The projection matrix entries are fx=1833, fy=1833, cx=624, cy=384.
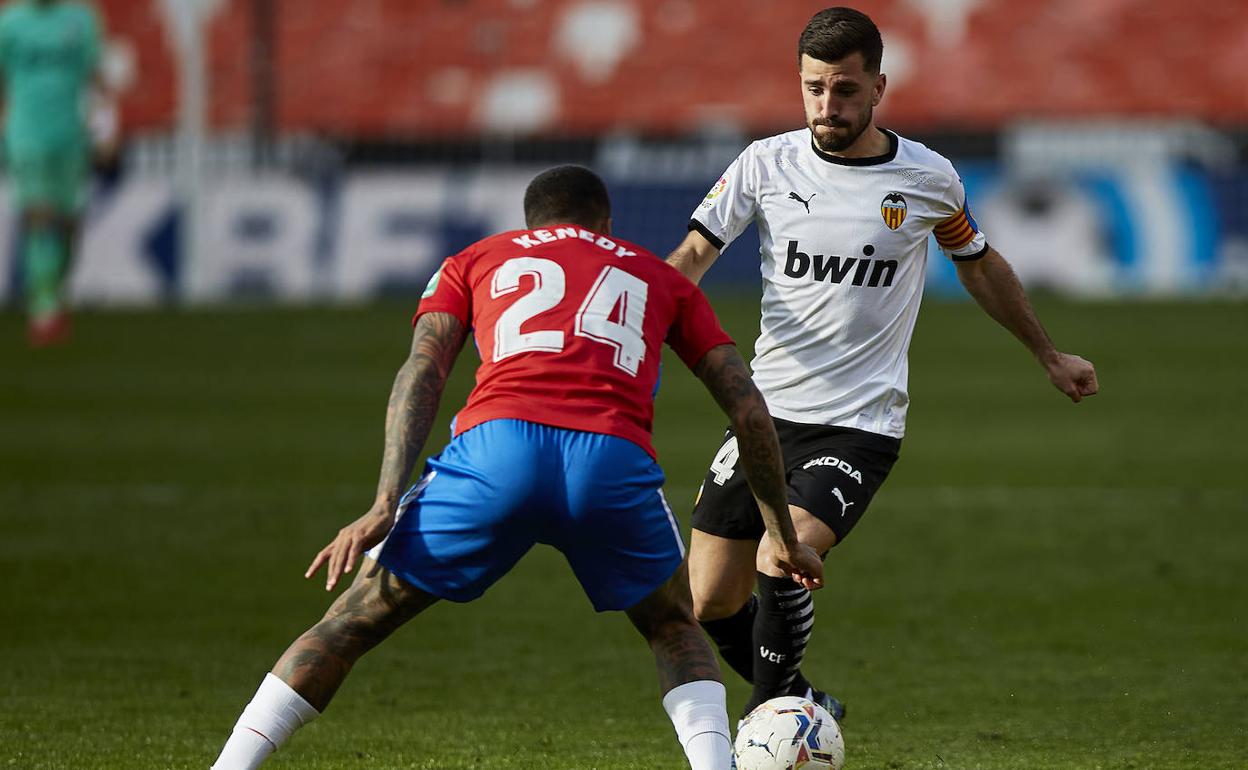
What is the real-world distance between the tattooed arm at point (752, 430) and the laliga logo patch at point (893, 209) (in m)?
1.16

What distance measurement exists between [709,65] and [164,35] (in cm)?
897

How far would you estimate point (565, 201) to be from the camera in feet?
14.8

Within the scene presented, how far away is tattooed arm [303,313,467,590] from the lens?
4.08 metres

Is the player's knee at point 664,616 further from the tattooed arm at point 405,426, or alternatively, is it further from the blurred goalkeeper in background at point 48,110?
the blurred goalkeeper in background at point 48,110

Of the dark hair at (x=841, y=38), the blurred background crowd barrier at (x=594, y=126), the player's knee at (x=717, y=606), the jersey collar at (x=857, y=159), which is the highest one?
the dark hair at (x=841, y=38)

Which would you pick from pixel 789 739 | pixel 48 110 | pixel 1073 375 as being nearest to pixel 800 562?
pixel 789 739

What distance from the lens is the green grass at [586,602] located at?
555 centimetres

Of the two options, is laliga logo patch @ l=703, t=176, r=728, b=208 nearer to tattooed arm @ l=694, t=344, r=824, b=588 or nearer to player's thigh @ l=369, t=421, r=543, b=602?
tattooed arm @ l=694, t=344, r=824, b=588

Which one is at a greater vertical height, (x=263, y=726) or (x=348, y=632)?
(x=348, y=632)

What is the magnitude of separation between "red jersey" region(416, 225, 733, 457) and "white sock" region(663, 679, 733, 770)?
61 centimetres

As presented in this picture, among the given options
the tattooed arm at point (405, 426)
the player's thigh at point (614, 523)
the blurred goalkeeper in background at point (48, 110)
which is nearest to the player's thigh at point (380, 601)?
the tattooed arm at point (405, 426)

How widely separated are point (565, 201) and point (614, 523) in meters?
0.82

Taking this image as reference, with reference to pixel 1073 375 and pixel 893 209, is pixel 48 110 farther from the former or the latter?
pixel 1073 375

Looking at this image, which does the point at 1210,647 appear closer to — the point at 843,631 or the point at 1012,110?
the point at 843,631
